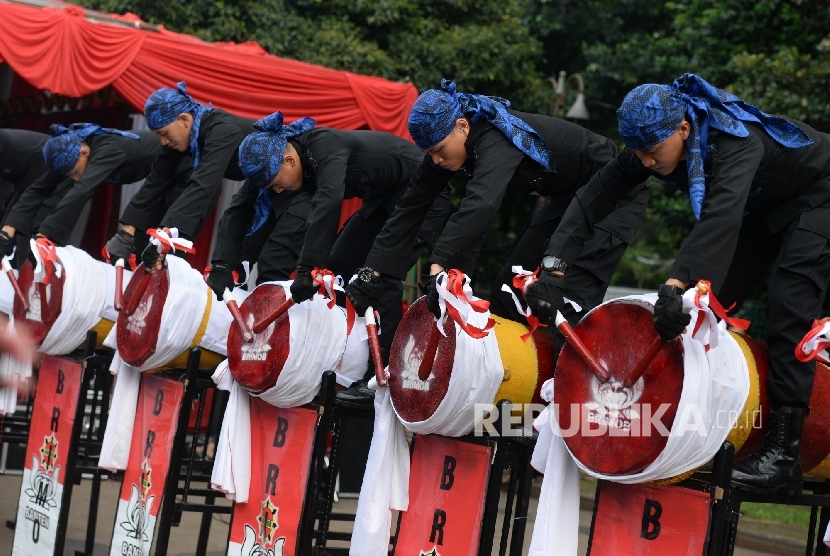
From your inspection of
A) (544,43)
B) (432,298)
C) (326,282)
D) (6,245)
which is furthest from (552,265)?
(544,43)

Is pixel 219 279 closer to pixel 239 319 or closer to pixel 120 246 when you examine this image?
pixel 239 319

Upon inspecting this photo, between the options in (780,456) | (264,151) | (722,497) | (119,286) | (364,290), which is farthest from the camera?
(119,286)

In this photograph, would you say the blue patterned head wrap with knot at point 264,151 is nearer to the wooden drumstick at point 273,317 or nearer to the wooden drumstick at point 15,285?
the wooden drumstick at point 273,317

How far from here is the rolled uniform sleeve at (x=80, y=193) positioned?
646cm

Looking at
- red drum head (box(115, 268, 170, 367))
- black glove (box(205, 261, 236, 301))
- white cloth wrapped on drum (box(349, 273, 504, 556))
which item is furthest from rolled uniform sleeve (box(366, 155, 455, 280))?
red drum head (box(115, 268, 170, 367))

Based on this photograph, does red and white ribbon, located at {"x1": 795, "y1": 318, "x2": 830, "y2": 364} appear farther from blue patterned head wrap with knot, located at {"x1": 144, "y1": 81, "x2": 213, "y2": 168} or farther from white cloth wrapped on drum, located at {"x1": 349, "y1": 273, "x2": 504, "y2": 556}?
blue patterned head wrap with knot, located at {"x1": 144, "y1": 81, "x2": 213, "y2": 168}

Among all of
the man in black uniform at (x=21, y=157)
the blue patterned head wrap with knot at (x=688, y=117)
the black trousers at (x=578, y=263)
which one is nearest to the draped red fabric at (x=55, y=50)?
the man in black uniform at (x=21, y=157)

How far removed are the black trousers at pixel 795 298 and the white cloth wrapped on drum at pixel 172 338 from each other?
2425 millimetres

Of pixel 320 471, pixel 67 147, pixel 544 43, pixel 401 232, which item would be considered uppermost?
pixel 544 43

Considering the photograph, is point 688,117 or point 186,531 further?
point 186,531

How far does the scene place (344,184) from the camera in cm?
503

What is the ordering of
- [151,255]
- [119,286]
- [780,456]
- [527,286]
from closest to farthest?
[780,456] → [527,286] → [151,255] → [119,286]

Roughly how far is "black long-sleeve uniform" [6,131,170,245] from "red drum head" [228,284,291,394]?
2.15 meters

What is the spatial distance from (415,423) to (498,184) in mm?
894
